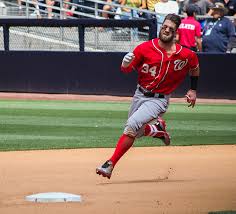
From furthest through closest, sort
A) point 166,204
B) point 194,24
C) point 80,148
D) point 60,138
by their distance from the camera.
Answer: point 194,24
point 60,138
point 80,148
point 166,204

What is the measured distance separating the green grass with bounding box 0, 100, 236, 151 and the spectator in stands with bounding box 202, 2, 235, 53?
1789mm

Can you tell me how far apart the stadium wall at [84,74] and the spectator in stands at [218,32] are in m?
0.34

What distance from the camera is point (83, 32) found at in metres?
20.6

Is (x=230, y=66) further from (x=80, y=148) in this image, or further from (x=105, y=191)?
(x=105, y=191)

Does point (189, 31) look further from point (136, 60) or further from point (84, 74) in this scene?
point (136, 60)

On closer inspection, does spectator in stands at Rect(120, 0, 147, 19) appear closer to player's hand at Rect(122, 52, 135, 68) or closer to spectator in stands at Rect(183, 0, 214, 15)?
spectator in stands at Rect(183, 0, 214, 15)

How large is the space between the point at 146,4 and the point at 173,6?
4.36 ft

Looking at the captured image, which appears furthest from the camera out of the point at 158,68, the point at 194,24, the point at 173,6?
the point at 173,6

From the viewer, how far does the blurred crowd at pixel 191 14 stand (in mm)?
19719

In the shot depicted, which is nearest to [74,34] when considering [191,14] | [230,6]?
[191,14]

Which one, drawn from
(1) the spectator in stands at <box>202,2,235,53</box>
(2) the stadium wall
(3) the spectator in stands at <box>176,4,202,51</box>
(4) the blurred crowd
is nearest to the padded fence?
(2) the stadium wall

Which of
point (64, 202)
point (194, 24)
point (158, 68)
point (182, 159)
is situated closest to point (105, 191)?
point (64, 202)

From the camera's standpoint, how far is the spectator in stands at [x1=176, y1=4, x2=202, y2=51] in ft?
64.4

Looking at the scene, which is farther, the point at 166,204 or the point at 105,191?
the point at 105,191
